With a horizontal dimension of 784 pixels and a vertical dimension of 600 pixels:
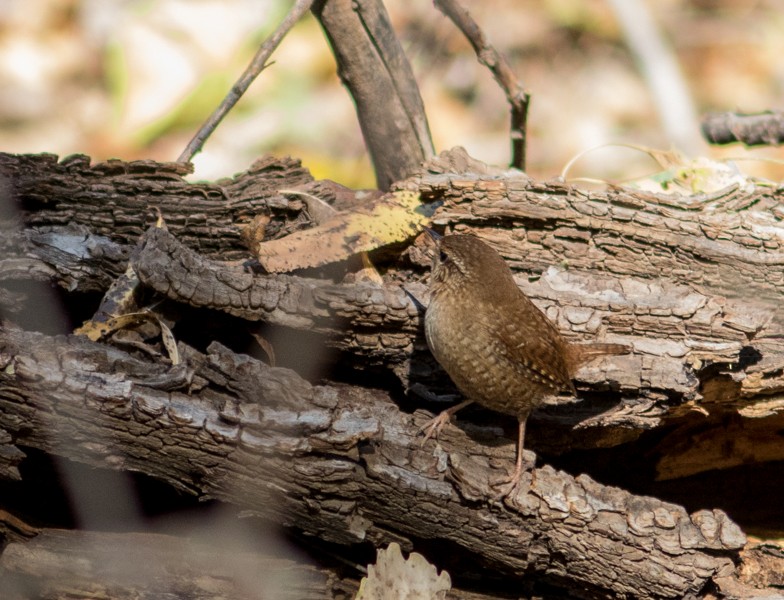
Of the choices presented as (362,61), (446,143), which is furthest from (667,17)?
(362,61)

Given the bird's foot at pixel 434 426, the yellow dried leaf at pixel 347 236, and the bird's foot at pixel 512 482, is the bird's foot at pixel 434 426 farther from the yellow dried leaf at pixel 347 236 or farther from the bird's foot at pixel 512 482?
the yellow dried leaf at pixel 347 236

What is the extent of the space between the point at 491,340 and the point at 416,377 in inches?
12.3

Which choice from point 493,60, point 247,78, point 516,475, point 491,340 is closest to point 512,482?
point 516,475

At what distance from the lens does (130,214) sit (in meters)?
3.07

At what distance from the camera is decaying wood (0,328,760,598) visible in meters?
2.48

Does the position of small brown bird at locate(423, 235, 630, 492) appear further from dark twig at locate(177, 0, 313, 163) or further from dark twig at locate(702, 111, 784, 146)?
dark twig at locate(702, 111, 784, 146)

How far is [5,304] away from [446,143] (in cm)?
349

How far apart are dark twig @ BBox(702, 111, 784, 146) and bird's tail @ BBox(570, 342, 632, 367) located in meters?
1.52

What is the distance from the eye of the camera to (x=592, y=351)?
284 cm

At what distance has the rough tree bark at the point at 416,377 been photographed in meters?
2.53

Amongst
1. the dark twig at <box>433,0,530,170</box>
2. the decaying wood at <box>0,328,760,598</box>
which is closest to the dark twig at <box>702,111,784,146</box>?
the dark twig at <box>433,0,530,170</box>

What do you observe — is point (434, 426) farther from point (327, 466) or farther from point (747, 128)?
point (747, 128)

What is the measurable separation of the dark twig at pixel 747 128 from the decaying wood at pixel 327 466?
1.88 meters

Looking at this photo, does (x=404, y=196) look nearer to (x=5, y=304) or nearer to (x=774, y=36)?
(x=5, y=304)
